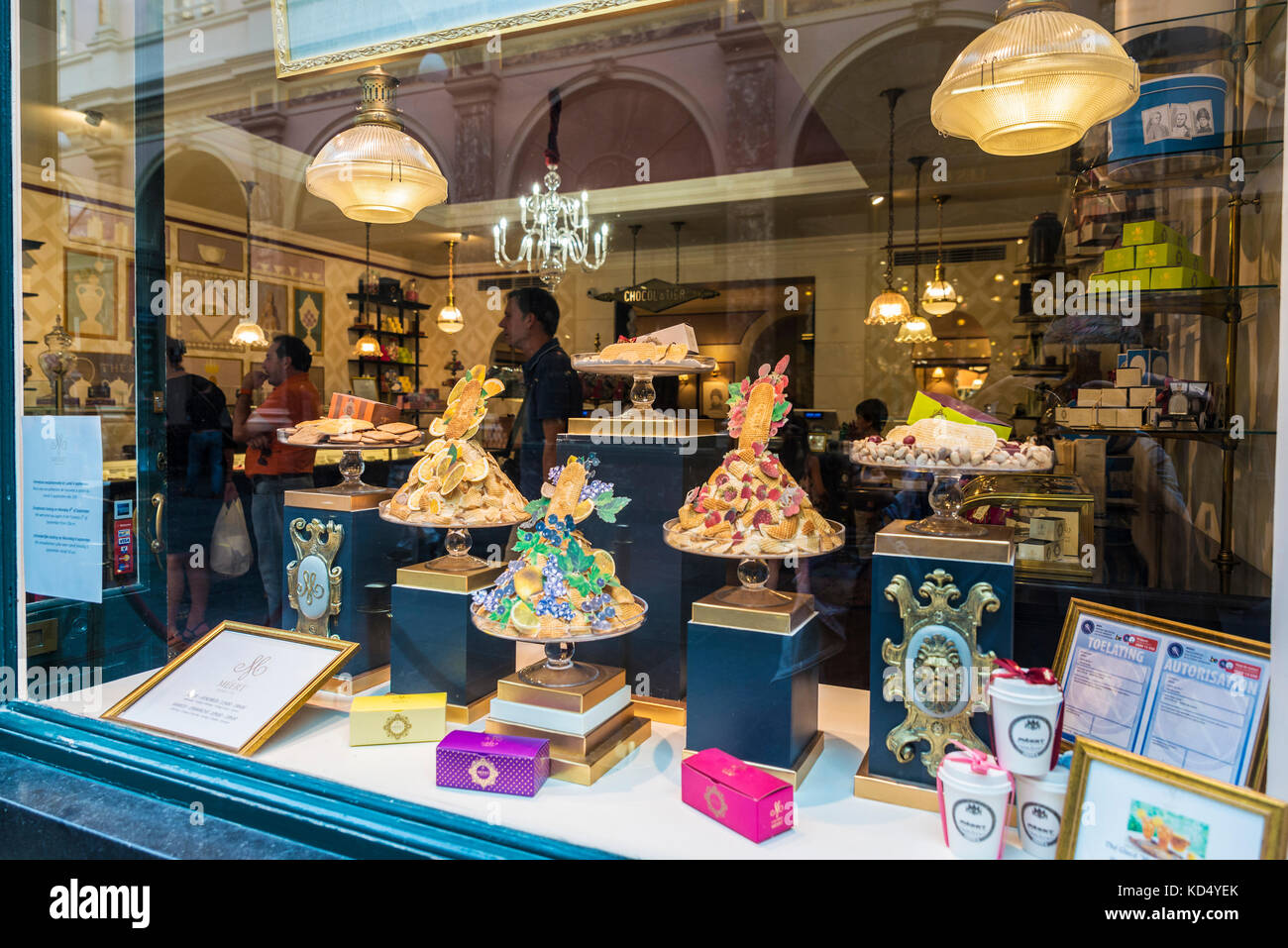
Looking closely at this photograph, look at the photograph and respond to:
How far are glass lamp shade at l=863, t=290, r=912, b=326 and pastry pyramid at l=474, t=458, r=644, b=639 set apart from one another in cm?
223

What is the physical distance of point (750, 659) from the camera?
1.73m

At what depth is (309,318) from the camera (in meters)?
3.12

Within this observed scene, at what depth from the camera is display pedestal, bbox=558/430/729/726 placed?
2146mm

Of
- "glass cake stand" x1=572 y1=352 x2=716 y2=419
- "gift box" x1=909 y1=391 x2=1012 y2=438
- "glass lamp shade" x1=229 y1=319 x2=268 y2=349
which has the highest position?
"glass lamp shade" x1=229 y1=319 x2=268 y2=349

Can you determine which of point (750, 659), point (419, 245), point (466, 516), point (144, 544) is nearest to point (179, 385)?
point (144, 544)

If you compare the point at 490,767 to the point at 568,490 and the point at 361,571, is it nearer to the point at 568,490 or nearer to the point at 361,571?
the point at 568,490

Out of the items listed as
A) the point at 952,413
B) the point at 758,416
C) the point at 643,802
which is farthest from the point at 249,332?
the point at 952,413

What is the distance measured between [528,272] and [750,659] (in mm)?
2302

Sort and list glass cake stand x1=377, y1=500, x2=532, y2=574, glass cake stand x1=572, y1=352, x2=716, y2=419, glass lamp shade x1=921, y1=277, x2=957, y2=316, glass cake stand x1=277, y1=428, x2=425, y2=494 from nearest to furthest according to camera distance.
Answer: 1. glass cake stand x1=377, y1=500, x2=532, y2=574
2. glass cake stand x1=572, y1=352, x2=716, y2=419
3. glass cake stand x1=277, y1=428, x2=425, y2=494
4. glass lamp shade x1=921, y1=277, x2=957, y2=316

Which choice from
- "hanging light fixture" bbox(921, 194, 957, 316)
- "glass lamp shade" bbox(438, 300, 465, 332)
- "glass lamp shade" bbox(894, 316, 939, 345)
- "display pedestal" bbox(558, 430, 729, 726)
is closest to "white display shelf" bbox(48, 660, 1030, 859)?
"display pedestal" bbox(558, 430, 729, 726)

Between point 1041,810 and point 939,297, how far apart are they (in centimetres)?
292

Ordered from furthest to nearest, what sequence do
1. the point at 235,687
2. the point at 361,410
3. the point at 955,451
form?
the point at 361,410
the point at 235,687
the point at 955,451

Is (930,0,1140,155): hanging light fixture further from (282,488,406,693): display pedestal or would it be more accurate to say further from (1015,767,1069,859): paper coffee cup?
(282,488,406,693): display pedestal

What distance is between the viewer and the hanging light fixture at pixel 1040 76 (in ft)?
5.68
